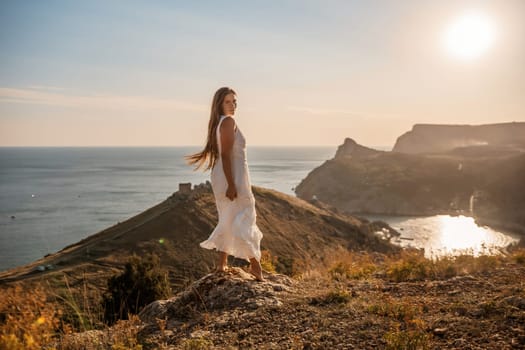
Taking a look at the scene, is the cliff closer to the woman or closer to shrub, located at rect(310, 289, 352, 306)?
shrub, located at rect(310, 289, 352, 306)

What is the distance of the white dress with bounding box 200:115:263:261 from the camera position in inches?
241

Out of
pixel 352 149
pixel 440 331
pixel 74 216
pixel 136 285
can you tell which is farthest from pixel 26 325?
pixel 352 149

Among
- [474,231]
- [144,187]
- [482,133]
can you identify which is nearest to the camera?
[474,231]

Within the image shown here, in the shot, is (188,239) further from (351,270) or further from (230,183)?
(230,183)

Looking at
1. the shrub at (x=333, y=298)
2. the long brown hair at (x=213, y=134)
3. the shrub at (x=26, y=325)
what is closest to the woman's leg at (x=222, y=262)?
the long brown hair at (x=213, y=134)

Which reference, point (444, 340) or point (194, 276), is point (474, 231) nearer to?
point (194, 276)

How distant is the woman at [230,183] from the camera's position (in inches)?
237

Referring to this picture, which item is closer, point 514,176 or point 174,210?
point 174,210

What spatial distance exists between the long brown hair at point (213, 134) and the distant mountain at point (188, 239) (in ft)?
54.1

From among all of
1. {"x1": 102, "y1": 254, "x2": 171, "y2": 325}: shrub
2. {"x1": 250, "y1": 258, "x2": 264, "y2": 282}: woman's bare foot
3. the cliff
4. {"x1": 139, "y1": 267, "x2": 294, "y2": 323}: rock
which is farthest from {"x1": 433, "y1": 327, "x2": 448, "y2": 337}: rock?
the cliff

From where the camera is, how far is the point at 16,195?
331ft

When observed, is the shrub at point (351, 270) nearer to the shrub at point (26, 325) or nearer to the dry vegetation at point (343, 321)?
the dry vegetation at point (343, 321)

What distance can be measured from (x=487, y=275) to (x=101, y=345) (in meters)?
6.34

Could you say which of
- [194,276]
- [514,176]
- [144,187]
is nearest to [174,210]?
[194,276]
